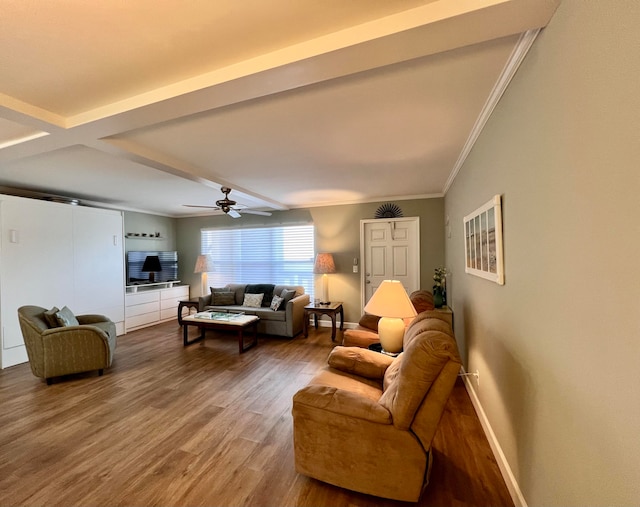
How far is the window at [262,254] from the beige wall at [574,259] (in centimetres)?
426

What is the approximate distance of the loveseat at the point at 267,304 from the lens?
4746 millimetres

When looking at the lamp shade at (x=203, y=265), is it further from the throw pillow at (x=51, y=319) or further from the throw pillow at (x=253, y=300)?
the throw pillow at (x=51, y=319)

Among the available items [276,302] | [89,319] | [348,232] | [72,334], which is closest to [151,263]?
[89,319]

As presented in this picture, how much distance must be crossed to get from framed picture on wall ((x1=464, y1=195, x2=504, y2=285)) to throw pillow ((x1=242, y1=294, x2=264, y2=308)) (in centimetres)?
374

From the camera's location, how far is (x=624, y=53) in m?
0.77

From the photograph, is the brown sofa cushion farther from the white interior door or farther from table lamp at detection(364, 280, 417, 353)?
the white interior door

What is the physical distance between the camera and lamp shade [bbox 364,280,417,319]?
7.70ft

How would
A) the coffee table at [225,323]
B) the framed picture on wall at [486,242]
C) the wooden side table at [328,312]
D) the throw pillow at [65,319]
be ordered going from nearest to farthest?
the framed picture on wall at [486,242]
the throw pillow at [65,319]
the coffee table at [225,323]
the wooden side table at [328,312]

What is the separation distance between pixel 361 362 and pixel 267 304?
11.2 ft

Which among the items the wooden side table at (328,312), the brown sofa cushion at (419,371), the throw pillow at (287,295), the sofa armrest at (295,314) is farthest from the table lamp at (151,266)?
the brown sofa cushion at (419,371)

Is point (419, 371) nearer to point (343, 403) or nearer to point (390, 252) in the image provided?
point (343, 403)

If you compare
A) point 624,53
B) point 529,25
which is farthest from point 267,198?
point 624,53

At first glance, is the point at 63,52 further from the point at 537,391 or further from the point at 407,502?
the point at 407,502

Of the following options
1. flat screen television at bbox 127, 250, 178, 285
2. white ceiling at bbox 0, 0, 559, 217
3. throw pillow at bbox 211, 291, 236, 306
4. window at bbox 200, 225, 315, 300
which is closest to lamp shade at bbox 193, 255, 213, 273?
window at bbox 200, 225, 315, 300
